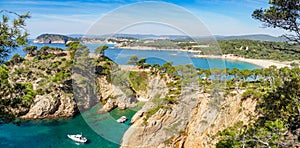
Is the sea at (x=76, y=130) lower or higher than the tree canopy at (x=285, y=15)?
lower

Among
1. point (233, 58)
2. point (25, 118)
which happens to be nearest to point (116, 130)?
point (25, 118)

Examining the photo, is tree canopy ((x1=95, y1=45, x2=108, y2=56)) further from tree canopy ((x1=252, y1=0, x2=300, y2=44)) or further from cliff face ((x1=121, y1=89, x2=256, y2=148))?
tree canopy ((x1=252, y1=0, x2=300, y2=44))

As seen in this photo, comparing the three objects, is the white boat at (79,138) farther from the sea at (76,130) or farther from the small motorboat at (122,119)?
the small motorboat at (122,119)

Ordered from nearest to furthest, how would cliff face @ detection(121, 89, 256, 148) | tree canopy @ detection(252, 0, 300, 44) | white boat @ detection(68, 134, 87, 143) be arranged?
tree canopy @ detection(252, 0, 300, 44)
cliff face @ detection(121, 89, 256, 148)
white boat @ detection(68, 134, 87, 143)

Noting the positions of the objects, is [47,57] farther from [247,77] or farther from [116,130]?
[247,77]

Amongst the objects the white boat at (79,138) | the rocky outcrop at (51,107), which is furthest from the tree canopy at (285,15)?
the rocky outcrop at (51,107)

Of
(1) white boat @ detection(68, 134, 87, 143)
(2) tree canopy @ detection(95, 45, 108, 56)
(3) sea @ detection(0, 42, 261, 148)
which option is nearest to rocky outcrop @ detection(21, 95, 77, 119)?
(3) sea @ detection(0, 42, 261, 148)

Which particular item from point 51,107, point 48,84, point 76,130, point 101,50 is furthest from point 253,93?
point 48,84

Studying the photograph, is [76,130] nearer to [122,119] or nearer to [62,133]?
[62,133]
